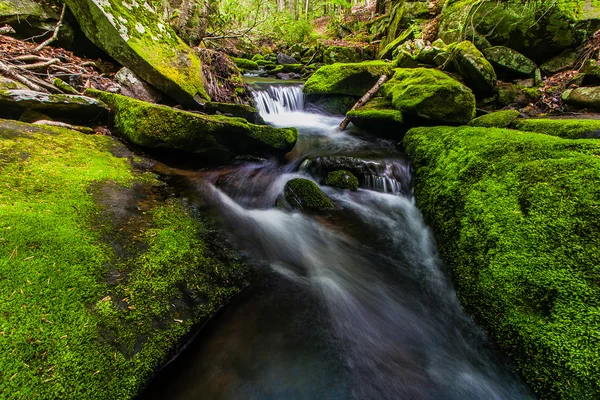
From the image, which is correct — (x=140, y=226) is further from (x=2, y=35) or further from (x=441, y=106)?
(x=441, y=106)

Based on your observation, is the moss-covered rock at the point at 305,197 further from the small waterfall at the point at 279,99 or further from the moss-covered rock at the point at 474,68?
the moss-covered rock at the point at 474,68

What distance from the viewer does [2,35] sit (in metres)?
4.89

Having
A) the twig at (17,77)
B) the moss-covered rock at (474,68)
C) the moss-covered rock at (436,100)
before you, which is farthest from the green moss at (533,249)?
the twig at (17,77)

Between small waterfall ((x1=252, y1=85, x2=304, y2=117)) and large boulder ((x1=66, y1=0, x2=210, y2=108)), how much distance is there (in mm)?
3293

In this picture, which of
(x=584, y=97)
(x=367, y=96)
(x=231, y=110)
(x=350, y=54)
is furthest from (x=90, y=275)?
(x=350, y=54)

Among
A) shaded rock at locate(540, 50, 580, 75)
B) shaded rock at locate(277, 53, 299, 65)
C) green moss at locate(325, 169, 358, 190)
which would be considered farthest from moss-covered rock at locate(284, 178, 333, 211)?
shaded rock at locate(277, 53, 299, 65)

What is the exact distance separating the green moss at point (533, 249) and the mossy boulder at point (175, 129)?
374cm

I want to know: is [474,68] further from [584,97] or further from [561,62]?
[561,62]

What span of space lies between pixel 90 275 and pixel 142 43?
5610 millimetres

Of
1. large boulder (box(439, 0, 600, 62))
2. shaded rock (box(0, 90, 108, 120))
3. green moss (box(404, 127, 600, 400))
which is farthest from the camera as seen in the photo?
large boulder (box(439, 0, 600, 62))

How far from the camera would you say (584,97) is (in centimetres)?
614

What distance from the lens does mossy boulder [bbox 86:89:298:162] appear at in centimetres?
413

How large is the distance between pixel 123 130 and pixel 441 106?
6.34 m

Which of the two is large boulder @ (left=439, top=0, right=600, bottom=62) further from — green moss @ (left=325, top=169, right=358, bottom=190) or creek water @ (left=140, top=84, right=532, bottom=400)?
creek water @ (left=140, top=84, right=532, bottom=400)
